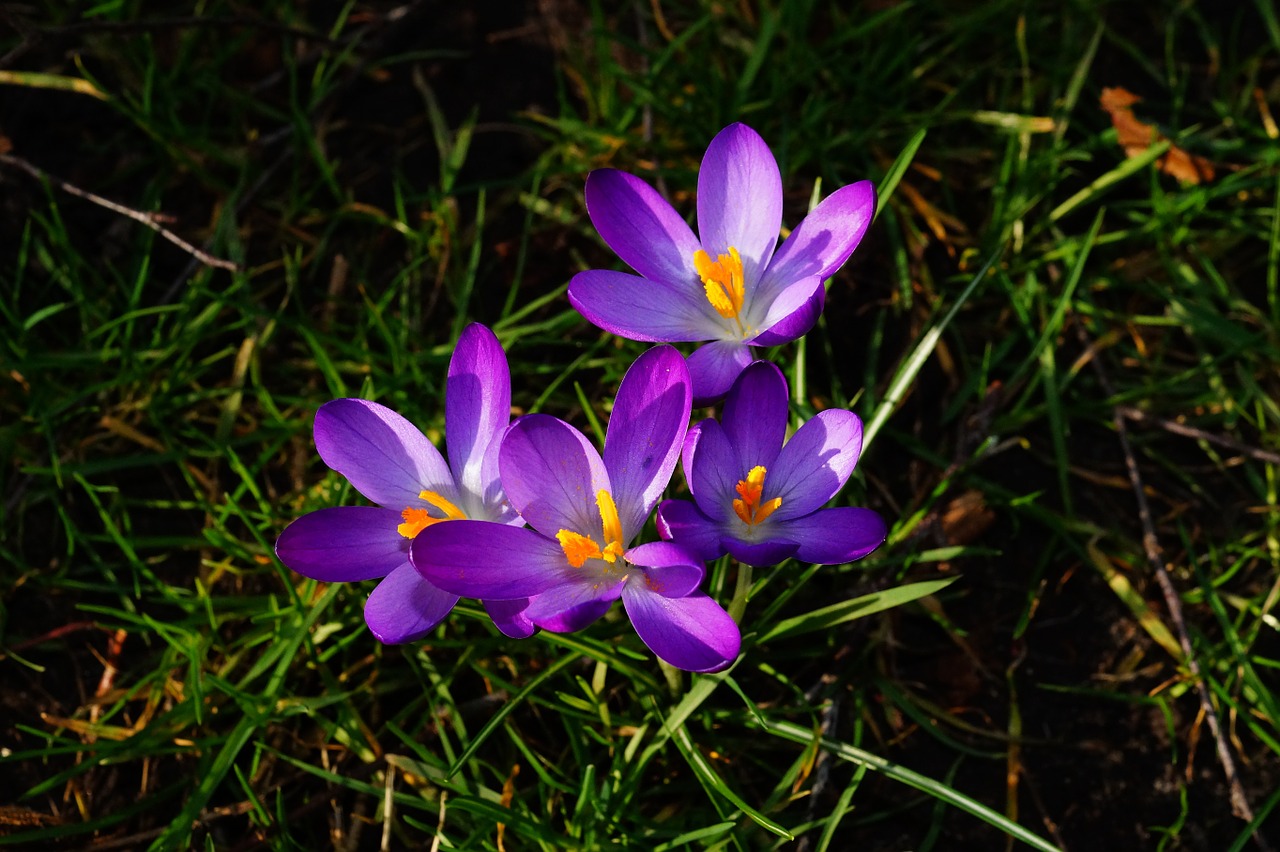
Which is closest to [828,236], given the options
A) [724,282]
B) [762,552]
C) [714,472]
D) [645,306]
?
[724,282]

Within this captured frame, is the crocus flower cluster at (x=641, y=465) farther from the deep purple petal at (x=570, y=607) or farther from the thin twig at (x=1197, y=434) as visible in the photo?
the thin twig at (x=1197, y=434)

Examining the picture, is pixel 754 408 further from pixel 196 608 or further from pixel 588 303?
pixel 196 608

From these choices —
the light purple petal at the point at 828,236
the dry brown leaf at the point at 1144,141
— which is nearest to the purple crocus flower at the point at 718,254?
the light purple petal at the point at 828,236

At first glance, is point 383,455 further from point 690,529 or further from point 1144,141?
point 1144,141

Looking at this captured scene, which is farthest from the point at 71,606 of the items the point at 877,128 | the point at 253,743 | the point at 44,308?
the point at 877,128

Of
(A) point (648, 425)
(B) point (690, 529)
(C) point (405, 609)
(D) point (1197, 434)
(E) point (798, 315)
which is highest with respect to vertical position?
(E) point (798, 315)

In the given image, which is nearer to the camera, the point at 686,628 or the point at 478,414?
the point at 686,628

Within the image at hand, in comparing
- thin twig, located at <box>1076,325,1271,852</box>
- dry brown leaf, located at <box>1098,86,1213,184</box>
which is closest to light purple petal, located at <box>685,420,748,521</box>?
thin twig, located at <box>1076,325,1271,852</box>

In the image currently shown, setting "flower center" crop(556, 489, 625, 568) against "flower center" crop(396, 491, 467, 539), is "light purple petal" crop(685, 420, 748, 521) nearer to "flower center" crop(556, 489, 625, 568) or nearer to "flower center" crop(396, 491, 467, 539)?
"flower center" crop(556, 489, 625, 568)
